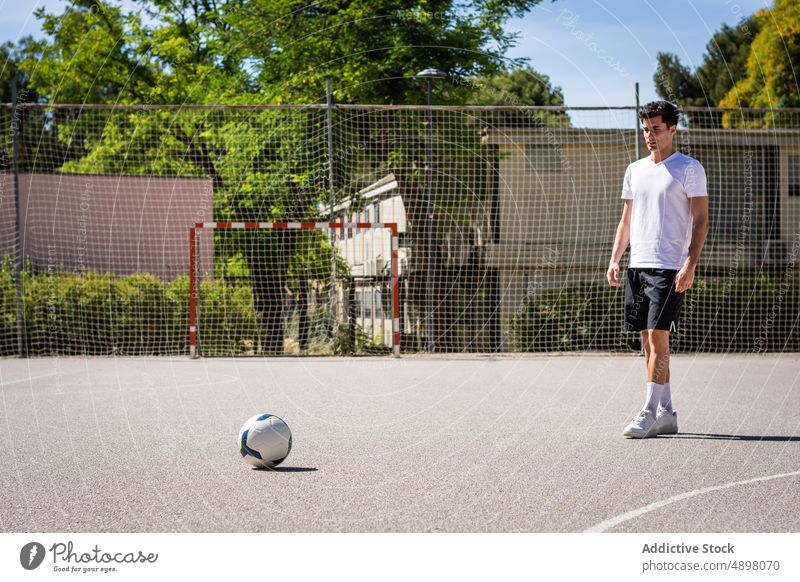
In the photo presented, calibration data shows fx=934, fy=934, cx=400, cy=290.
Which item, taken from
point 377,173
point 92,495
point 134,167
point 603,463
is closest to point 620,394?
point 603,463

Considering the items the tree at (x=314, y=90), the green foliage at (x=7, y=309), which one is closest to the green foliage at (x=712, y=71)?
the tree at (x=314, y=90)

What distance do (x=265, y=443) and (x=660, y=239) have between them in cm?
294

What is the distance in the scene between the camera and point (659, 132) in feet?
20.4

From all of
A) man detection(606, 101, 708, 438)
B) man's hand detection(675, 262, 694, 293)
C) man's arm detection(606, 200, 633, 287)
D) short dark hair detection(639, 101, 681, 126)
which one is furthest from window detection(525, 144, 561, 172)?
man's hand detection(675, 262, 694, 293)

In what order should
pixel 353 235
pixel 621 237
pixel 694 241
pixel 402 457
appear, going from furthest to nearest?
pixel 353 235
pixel 621 237
pixel 694 241
pixel 402 457

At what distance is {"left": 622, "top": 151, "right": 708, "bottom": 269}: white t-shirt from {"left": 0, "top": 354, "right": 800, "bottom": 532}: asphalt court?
1251 mm

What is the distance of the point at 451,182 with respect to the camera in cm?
1827

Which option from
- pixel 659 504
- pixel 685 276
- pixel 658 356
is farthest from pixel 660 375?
pixel 659 504

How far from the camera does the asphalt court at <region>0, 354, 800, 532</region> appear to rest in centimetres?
408

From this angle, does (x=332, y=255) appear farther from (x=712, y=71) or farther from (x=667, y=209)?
(x=712, y=71)

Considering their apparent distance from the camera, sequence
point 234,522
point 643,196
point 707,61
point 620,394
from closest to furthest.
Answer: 1. point 234,522
2. point 643,196
3. point 620,394
4. point 707,61

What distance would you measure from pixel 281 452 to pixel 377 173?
42.2 ft

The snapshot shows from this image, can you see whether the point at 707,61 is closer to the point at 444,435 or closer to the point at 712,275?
the point at 712,275

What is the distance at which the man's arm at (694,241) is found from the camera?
5.98m
